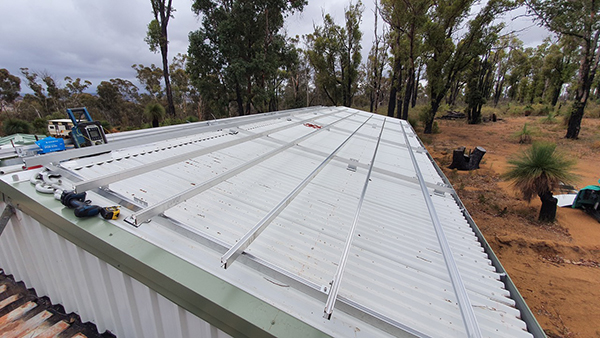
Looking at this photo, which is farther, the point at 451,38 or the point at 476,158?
the point at 451,38

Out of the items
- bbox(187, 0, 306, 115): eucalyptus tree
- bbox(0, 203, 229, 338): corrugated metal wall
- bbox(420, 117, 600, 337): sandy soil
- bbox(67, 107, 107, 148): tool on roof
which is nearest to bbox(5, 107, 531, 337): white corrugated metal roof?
bbox(0, 203, 229, 338): corrugated metal wall

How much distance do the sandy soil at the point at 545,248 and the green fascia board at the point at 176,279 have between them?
4.11 m

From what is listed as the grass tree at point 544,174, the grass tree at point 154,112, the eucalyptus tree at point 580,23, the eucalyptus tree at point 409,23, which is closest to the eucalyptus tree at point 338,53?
the eucalyptus tree at point 409,23

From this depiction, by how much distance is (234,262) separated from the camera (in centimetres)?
149

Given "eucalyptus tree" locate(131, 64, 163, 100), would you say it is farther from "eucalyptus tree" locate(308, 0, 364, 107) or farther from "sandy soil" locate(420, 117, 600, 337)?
"sandy soil" locate(420, 117, 600, 337)

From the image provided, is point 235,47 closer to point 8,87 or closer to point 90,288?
point 90,288

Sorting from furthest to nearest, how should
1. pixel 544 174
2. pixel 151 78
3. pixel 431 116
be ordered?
pixel 151 78
pixel 431 116
pixel 544 174

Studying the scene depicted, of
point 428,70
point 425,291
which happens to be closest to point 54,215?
point 425,291

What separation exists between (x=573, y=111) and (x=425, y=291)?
17.8 metres

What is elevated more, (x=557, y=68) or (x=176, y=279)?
(x=557, y=68)

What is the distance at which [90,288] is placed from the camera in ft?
6.05

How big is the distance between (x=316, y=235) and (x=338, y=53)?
22.6 metres

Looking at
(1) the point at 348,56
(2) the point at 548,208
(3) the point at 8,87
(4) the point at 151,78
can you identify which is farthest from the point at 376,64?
(3) the point at 8,87

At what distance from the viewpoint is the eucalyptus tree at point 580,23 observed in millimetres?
10547
